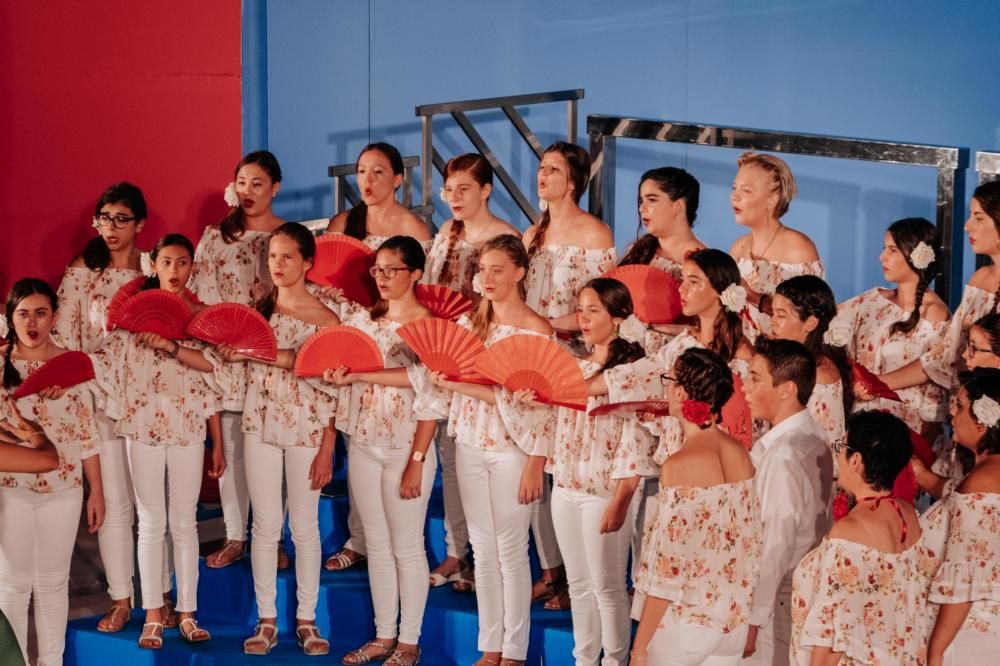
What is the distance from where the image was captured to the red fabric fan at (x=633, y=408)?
4.38 meters

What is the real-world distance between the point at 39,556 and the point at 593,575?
6.74ft

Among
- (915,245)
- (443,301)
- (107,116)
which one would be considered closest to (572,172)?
(443,301)

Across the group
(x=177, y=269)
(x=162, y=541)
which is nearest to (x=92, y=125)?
(x=177, y=269)

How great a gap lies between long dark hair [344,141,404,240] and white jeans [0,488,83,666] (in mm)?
1556

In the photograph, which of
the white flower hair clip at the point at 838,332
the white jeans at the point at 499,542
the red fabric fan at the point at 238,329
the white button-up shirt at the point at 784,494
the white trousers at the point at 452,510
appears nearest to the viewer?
the white button-up shirt at the point at 784,494

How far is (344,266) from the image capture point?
556cm

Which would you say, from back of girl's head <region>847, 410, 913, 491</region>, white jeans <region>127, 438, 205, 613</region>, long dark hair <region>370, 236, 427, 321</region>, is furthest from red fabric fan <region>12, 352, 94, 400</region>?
back of girl's head <region>847, 410, 913, 491</region>

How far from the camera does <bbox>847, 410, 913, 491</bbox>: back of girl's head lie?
3432mm

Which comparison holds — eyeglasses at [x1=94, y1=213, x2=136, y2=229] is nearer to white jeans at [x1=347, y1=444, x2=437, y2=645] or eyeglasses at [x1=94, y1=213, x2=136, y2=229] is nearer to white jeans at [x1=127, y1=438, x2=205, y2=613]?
white jeans at [x1=127, y1=438, x2=205, y2=613]

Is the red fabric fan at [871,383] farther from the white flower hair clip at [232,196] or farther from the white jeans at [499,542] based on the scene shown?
the white flower hair clip at [232,196]

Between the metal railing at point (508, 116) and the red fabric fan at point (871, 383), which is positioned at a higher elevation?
the metal railing at point (508, 116)

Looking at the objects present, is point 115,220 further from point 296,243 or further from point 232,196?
point 296,243

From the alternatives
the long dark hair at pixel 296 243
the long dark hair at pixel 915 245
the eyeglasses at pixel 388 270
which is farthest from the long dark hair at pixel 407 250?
the long dark hair at pixel 915 245

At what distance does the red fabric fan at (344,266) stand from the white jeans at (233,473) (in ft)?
2.25
